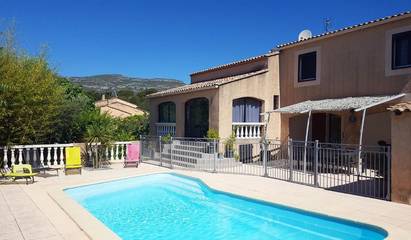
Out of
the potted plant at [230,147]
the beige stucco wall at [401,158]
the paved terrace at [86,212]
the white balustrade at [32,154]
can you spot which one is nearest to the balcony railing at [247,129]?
the potted plant at [230,147]

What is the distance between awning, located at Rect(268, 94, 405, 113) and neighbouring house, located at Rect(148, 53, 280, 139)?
123 inches

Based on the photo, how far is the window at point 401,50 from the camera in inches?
643

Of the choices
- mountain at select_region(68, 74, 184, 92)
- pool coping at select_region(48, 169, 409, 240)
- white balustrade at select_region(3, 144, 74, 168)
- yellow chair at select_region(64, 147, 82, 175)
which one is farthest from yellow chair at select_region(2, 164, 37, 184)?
mountain at select_region(68, 74, 184, 92)

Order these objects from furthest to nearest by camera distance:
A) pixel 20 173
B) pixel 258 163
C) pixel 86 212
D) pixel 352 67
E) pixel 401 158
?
pixel 258 163, pixel 352 67, pixel 20 173, pixel 401 158, pixel 86 212

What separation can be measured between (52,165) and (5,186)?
4719mm

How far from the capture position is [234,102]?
21.9 metres

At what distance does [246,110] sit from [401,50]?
8.84m

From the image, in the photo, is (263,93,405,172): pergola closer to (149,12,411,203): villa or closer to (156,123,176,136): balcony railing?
(149,12,411,203): villa

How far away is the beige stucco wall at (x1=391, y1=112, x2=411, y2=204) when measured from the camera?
10852 millimetres

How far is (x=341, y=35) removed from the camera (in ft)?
62.9

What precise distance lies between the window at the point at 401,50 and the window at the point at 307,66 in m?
4.53

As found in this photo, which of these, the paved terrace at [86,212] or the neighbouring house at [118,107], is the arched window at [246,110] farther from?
the neighbouring house at [118,107]

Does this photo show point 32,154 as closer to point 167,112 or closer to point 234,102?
point 234,102

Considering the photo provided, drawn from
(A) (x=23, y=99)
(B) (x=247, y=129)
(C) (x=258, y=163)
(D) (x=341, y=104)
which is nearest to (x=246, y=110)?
(B) (x=247, y=129)
